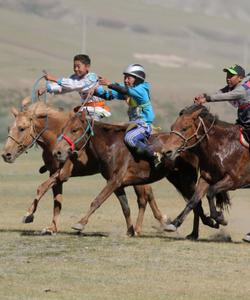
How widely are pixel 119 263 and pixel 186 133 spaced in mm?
2855

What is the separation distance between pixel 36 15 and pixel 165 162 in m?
112

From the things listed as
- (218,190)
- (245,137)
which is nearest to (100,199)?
(218,190)

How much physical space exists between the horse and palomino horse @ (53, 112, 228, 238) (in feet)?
1.91

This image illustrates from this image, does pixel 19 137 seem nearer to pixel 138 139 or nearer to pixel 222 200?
pixel 138 139

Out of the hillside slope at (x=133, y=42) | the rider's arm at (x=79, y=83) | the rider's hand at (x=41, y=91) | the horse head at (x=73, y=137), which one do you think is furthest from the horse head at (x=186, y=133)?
the hillside slope at (x=133, y=42)

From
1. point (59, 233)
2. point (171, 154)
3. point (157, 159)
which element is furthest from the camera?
point (59, 233)

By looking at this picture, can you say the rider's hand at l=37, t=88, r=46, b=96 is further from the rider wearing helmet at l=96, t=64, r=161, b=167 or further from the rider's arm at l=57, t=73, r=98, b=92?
the rider wearing helmet at l=96, t=64, r=161, b=167

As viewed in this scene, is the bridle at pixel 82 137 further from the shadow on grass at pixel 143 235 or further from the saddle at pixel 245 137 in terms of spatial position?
the saddle at pixel 245 137

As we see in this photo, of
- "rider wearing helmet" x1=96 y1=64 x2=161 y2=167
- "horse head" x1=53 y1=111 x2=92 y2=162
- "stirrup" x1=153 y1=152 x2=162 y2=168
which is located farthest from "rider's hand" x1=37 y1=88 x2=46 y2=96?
"stirrup" x1=153 y1=152 x2=162 y2=168

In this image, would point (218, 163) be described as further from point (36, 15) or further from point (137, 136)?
point (36, 15)

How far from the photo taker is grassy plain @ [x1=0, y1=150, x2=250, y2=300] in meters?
11.7

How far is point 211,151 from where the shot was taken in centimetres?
1584

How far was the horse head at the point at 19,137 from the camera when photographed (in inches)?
653

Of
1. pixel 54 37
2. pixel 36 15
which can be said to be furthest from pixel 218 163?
pixel 36 15
